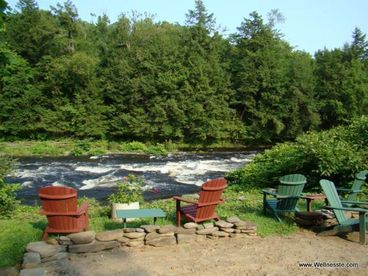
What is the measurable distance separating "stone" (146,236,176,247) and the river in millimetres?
5929

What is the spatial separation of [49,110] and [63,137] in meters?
2.40

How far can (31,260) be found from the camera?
14.8 feet

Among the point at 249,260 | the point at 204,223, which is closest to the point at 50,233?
the point at 204,223

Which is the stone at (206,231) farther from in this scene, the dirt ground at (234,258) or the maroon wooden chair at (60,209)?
the maroon wooden chair at (60,209)

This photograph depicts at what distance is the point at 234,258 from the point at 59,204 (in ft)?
7.71

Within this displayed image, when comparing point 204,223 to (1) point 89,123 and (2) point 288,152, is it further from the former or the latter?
(1) point 89,123

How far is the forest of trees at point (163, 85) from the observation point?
2981 cm

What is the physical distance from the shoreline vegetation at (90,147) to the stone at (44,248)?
62.4 ft

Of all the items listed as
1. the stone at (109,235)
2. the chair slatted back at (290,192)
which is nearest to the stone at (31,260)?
the stone at (109,235)

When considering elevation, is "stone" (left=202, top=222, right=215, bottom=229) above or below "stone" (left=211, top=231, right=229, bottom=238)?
above

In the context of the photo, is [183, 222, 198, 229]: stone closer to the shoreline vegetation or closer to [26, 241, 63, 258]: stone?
[26, 241, 63, 258]: stone

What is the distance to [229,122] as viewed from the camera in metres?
31.5

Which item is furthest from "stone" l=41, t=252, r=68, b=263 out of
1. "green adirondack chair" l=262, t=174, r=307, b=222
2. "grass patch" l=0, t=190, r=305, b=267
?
"green adirondack chair" l=262, t=174, r=307, b=222

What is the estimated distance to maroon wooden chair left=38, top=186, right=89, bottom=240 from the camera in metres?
5.10
